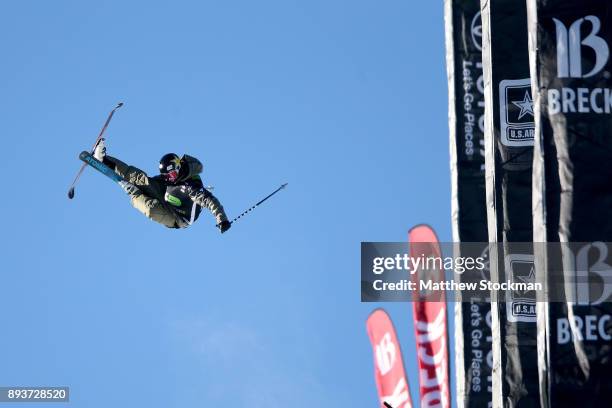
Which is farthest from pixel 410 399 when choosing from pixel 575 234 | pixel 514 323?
pixel 575 234

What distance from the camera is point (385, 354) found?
29.8 m

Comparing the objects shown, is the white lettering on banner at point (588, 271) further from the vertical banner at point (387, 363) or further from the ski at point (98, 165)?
the ski at point (98, 165)

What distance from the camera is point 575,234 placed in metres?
16.2

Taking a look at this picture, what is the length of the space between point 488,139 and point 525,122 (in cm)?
67

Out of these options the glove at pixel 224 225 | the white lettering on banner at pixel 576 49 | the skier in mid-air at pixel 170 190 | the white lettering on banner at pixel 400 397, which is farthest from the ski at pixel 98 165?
the white lettering on banner at pixel 576 49

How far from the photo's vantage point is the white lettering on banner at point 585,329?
15766 mm

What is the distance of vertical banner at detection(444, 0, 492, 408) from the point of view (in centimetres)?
2506

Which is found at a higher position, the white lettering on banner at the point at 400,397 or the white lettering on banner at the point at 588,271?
the white lettering on banner at the point at 400,397

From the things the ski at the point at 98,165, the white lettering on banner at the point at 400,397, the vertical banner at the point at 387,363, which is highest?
the ski at the point at 98,165

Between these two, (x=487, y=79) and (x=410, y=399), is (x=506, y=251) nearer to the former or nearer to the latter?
(x=487, y=79)

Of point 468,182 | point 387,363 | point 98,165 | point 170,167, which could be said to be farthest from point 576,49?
point 98,165

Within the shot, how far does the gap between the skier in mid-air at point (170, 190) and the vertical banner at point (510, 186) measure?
8.50 metres

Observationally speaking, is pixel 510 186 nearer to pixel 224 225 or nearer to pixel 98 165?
pixel 224 225

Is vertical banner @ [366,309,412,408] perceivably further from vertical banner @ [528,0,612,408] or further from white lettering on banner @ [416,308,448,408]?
vertical banner @ [528,0,612,408]
